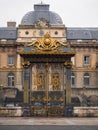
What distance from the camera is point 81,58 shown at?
77.2 metres

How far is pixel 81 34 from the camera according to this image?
266ft

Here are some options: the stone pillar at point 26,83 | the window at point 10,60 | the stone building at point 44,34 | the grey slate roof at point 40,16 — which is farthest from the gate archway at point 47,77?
the grey slate roof at point 40,16

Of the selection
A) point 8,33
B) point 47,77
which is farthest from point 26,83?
point 8,33

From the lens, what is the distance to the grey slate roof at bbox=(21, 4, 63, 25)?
8081cm

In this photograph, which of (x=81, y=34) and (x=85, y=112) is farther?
(x=81, y=34)

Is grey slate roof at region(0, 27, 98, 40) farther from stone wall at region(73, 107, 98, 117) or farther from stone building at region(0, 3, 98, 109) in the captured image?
stone wall at region(73, 107, 98, 117)

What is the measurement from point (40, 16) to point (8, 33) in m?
5.29

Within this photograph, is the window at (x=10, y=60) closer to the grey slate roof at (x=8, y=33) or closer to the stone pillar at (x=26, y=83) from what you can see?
the grey slate roof at (x=8, y=33)

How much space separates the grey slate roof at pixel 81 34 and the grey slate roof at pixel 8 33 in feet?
26.0

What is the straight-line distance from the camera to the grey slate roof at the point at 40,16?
80812 millimetres

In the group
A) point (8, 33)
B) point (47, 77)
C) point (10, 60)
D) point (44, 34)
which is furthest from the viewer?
point (8, 33)

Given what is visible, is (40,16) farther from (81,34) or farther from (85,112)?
(85,112)

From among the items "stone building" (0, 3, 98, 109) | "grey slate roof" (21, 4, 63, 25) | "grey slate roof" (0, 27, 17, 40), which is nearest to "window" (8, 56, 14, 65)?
"stone building" (0, 3, 98, 109)

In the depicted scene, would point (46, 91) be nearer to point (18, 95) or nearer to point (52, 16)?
point (18, 95)
